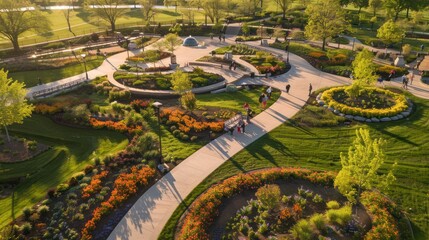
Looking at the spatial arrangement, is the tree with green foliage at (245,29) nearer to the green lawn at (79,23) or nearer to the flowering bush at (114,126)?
the green lawn at (79,23)

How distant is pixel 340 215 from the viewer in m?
19.2

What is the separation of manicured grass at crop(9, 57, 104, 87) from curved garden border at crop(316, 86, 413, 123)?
113ft

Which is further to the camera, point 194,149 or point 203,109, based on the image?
point 203,109

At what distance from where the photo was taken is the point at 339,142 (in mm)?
28531

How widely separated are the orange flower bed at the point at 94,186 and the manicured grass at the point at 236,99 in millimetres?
14999

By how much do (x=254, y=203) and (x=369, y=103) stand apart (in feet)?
65.2

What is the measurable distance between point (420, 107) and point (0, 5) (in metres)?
60.0

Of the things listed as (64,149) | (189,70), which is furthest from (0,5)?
(64,149)

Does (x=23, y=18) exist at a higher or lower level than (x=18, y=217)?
higher

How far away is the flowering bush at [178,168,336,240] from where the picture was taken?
19.2 m

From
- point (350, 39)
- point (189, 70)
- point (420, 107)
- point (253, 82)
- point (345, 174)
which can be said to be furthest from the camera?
point (350, 39)

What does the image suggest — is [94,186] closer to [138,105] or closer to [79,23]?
[138,105]

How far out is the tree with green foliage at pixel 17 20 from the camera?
54656 millimetres

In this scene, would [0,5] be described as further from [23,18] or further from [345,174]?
[345,174]
